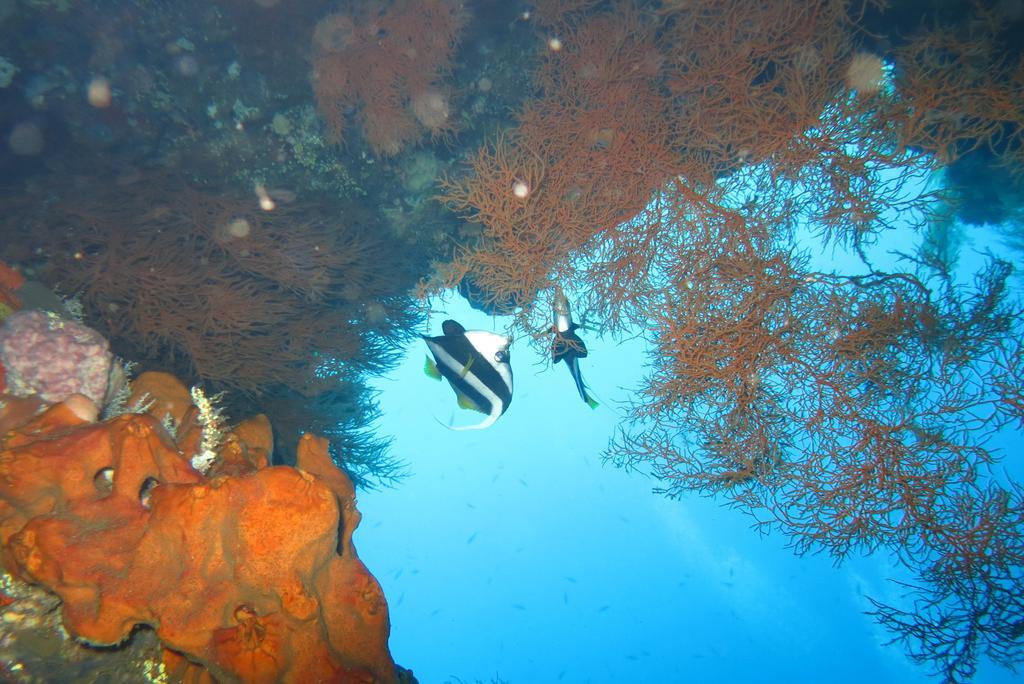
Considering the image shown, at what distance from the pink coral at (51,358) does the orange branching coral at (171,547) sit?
44 cm

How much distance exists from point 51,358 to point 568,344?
3.95 m

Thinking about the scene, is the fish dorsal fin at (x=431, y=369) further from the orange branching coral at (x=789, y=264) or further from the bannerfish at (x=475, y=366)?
the orange branching coral at (x=789, y=264)

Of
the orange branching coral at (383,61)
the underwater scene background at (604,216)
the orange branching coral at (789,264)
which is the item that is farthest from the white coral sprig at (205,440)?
the orange branching coral at (383,61)

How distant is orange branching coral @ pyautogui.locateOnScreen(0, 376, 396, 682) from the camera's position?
8.01 feet

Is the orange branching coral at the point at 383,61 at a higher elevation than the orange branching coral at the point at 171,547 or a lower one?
higher

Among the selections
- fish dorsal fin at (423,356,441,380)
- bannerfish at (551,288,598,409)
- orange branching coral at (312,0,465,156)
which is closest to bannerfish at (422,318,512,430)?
fish dorsal fin at (423,356,441,380)

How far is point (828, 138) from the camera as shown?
14.6ft

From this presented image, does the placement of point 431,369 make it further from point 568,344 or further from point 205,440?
point 205,440

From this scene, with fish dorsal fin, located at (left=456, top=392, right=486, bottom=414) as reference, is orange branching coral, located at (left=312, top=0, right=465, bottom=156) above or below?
above

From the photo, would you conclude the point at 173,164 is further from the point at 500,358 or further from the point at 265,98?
the point at 500,358

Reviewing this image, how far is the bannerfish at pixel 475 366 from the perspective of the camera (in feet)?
13.9

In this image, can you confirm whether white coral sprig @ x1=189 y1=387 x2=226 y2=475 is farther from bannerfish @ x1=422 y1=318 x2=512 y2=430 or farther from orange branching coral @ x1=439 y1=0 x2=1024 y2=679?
orange branching coral @ x1=439 y1=0 x2=1024 y2=679

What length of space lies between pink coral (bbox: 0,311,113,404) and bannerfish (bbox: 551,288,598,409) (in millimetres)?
3655

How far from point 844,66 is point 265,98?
19.2 feet
